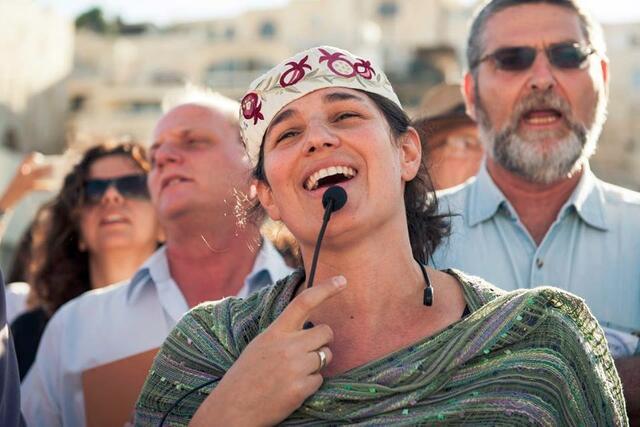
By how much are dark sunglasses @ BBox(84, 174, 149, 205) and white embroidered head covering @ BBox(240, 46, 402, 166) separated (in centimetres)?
239

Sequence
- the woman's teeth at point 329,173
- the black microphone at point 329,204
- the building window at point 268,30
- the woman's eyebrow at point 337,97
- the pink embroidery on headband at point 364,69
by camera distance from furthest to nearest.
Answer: the building window at point 268,30, the pink embroidery on headband at point 364,69, the woman's eyebrow at point 337,97, the woman's teeth at point 329,173, the black microphone at point 329,204

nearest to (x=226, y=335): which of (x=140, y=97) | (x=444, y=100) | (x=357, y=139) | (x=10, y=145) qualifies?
(x=357, y=139)

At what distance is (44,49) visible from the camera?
1638 inches

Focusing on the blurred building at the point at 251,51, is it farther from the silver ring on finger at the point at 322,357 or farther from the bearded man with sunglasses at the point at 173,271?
the silver ring on finger at the point at 322,357

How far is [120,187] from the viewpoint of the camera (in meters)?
5.69

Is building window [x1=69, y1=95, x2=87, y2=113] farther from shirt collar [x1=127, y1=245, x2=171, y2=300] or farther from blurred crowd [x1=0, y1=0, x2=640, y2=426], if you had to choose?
shirt collar [x1=127, y1=245, x2=171, y2=300]

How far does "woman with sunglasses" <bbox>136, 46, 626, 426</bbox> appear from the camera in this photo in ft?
9.43

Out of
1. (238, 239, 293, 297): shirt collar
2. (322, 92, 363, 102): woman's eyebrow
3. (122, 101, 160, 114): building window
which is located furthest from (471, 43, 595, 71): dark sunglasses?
(122, 101, 160, 114): building window

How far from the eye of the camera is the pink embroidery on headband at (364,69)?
3.31 meters

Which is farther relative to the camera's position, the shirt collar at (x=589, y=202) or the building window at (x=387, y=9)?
the building window at (x=387, y=9)

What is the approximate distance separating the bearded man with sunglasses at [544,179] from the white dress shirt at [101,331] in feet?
3.34

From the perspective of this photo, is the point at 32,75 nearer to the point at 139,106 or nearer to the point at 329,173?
the point at 139,106

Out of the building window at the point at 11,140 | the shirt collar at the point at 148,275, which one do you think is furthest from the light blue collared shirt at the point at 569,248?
the building window at the point at 11,140

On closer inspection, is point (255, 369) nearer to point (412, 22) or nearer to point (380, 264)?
point (380, 264)
